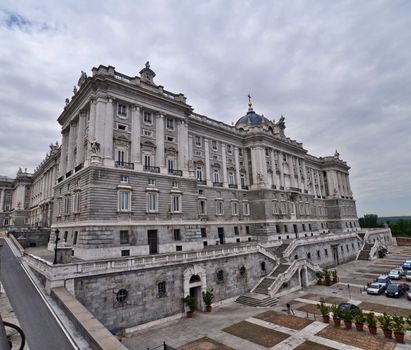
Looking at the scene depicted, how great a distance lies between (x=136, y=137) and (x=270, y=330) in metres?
24.4

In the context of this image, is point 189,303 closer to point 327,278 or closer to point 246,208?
point 327,278

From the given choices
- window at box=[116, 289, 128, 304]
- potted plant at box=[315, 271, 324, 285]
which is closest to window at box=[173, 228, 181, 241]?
window at box=[116, 289, 128, 304]

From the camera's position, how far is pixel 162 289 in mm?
24859

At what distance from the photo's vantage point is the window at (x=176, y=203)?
3363cm

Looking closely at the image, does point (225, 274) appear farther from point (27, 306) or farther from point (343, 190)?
point (343, 190)

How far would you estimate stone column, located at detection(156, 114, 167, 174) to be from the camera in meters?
34.0

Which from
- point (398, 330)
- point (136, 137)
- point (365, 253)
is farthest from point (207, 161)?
point (365, 253)

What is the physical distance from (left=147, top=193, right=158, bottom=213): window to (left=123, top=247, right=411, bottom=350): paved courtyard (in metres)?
12.1

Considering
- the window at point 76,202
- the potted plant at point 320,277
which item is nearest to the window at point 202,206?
the window at point 76,202

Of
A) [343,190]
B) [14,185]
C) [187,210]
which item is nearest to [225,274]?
[187,210]

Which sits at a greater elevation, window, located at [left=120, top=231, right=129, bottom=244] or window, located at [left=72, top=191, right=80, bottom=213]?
window, located at [left=72, top=191, right=80, bottom=213]

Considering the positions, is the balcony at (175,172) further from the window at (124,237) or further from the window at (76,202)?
the window at (76,202)

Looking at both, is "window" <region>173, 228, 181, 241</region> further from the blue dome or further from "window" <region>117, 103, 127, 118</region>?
the blue dome

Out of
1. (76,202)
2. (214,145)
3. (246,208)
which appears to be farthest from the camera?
(246,208)
